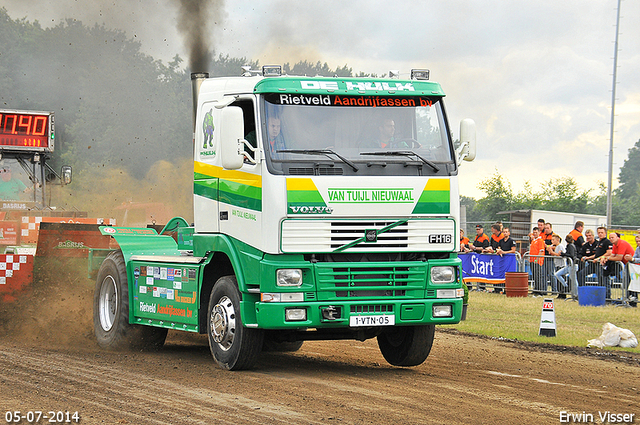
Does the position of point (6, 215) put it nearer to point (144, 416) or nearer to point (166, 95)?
point (144, 416)

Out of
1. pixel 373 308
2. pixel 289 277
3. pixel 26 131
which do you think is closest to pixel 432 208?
pixel 373 308

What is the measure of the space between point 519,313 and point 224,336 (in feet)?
28.8

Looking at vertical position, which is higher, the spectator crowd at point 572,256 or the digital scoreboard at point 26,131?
the digital scoreboard at point 26,131

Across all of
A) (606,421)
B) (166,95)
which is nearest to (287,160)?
(606,421)

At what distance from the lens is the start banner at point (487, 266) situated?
20766 mm

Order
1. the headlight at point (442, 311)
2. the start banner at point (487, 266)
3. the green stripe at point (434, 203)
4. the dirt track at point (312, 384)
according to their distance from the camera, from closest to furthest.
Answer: the dirt track at point (312, 384) → the green stripe at point (434, 203) → the headlight at point (442, 311) → the start banner at point (487, 266)

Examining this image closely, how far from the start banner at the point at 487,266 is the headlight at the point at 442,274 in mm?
12305

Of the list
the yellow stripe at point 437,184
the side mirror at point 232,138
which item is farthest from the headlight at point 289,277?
the yellow stripe at point 437,184

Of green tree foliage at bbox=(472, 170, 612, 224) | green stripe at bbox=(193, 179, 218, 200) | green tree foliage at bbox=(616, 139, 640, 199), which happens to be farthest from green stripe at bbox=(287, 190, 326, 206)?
green tree foliage at bbox=(616, 139, 640, 199)

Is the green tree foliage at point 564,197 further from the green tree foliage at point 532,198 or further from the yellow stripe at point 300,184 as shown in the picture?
the yellow stripe at point 300,184

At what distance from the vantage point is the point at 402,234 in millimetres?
8516

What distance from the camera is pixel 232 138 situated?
8211 mm

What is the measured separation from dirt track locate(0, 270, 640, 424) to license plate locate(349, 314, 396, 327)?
0.60 meters

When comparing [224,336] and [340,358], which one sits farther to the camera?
[340,358]
